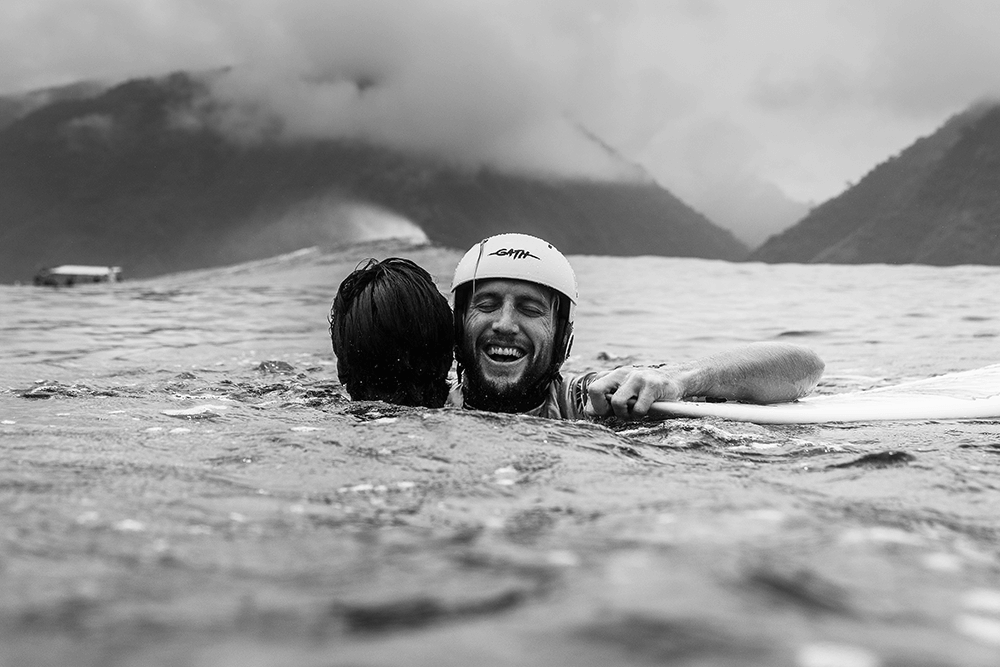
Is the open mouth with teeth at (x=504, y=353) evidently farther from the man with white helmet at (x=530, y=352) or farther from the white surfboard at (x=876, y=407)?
the white surfboard at (x=876, y=407)

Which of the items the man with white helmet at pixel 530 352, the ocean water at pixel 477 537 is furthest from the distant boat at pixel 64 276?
the ocean water at pixel 477 537

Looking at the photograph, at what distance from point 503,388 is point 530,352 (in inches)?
11.4

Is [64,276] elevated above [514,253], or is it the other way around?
[64,276]

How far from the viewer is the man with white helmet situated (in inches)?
230

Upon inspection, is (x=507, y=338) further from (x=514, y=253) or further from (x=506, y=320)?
(x=514, y=253)

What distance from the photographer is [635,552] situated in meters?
2.55

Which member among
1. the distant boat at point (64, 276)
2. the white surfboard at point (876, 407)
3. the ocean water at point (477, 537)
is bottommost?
the ocean water at point (477, 537)

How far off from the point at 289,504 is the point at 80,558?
0.83 metres

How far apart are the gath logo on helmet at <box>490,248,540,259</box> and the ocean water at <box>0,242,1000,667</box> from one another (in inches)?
48.6

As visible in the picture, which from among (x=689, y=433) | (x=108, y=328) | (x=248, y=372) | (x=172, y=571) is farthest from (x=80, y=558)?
(x=108, y=328)

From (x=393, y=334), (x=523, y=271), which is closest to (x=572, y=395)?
(x=523, y=271)

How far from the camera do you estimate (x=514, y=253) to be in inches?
241

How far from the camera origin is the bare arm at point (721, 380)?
18.9ft

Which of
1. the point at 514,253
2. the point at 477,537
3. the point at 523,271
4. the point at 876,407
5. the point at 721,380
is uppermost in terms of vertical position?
the point at 514,253
